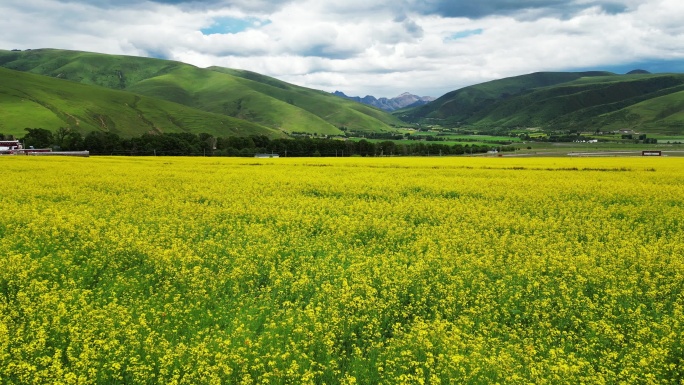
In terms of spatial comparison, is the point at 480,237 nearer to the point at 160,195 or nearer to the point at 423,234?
the point at 423,234

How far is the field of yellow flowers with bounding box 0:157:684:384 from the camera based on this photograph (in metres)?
6.55

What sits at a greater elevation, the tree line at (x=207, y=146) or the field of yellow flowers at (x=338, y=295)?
the tree line at (x=207, y=146)

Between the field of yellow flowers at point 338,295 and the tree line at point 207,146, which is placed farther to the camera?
the tree line at point 207,146

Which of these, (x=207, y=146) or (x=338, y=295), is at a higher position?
(x=207, y=146)

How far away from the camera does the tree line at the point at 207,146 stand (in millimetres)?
104131

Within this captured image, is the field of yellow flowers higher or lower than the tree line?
lower

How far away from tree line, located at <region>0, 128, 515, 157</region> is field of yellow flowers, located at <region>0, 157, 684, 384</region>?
95390 mm

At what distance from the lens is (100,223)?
14.6 metres

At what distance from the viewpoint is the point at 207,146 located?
12150 centimetres

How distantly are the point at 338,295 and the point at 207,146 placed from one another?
393 feet

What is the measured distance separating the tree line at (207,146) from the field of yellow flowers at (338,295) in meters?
95.4

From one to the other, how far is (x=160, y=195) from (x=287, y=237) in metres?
10.8

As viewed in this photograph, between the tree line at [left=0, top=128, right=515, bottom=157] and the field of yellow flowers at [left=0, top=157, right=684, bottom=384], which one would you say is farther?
the tree line at [left=0, top=128, right=515, bottom=157]

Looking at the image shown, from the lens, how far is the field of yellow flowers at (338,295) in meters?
6.55
